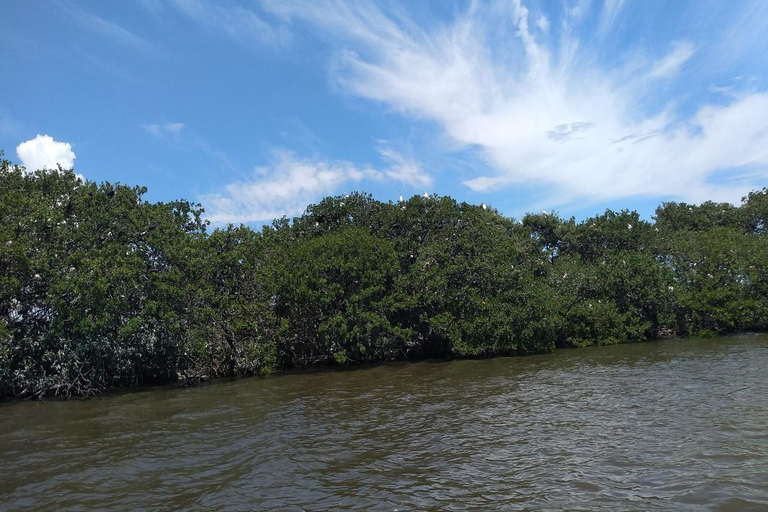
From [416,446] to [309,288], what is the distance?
11.5 m

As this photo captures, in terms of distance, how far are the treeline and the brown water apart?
2.20 m

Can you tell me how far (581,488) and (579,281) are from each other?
21.3m

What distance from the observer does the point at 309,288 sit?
2103cm

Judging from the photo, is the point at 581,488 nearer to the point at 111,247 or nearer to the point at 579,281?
the point at 111,247

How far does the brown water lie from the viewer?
7.79m

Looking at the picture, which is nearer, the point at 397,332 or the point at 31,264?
the point at 31,264

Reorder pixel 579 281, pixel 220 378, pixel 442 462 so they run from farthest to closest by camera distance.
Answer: pixel 579 281 → pixel 220 378 → pixel 442 462

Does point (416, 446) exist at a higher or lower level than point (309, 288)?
lower

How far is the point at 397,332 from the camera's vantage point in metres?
21.3

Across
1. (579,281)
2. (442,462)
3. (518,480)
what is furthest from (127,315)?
(579,281)

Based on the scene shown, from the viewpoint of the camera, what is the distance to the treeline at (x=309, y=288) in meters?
16.7

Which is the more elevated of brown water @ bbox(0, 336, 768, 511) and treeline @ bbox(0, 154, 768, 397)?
treeline @ bbox(0, 154, 768, 397)

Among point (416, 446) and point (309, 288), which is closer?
point (416, 446)

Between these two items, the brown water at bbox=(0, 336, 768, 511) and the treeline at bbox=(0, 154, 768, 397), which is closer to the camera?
the brown water at bbox=(0, 336, 768, 511)
